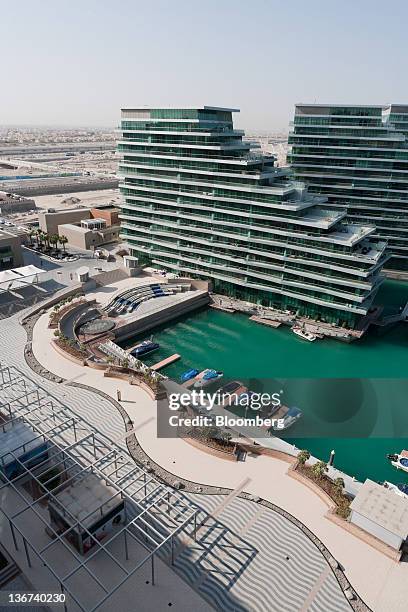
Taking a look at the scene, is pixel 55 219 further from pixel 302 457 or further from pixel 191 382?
pixel 302 457

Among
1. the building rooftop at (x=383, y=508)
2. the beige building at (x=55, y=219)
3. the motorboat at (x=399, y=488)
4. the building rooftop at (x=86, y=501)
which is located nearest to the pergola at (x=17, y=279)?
the beige building at (x=55, y=219)

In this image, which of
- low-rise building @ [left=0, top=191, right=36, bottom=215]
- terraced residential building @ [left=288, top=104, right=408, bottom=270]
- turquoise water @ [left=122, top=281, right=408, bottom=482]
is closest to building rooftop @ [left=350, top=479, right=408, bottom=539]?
turquoise water @ [left=122, top=281, right=408, bottom=482]

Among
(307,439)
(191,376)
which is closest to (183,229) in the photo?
(191,376)

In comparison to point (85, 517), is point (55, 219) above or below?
above

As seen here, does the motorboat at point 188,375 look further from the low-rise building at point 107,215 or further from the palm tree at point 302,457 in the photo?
the low-rise building at point 107,215

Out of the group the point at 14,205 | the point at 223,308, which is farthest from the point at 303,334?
the point at 14,205

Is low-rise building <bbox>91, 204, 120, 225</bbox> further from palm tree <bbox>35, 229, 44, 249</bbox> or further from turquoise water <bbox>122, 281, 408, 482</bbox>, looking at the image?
turquoise water <bbox>122, 281, 408, 482</bbox>
